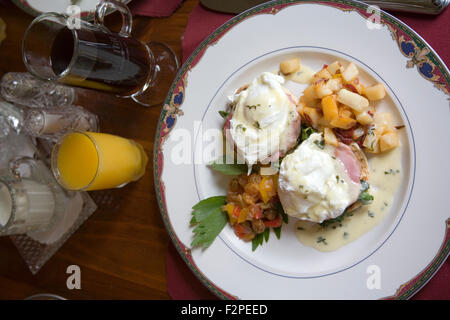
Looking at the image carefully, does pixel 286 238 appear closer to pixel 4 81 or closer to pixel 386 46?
pixel 386 46

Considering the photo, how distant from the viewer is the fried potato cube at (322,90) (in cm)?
176

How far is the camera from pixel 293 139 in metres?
1.85

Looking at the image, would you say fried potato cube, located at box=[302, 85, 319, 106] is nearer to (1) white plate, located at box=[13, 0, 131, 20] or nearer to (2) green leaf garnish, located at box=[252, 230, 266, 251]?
(2) green leaf garnish, located at box=[252, 230, 266, 251]

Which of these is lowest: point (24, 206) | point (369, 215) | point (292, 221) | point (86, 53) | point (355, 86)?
point (24, 206)

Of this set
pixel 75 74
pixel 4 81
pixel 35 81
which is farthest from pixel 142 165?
pixel 4 81

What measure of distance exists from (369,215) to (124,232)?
1.34 metres

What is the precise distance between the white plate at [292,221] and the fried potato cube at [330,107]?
0.76 ft

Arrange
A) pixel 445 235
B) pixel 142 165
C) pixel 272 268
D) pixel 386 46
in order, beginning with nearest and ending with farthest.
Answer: pixel 445 235
pixel 386 46
pixel 272 268
pixel 142 165

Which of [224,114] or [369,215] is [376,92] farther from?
[224,114]

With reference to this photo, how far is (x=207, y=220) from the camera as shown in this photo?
1.94 metres

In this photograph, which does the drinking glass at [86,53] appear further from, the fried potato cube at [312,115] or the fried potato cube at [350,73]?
the fried potato cube at [350,73]

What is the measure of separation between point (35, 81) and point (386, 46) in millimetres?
1957

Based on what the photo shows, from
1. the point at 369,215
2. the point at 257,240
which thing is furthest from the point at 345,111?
the point at 257,240

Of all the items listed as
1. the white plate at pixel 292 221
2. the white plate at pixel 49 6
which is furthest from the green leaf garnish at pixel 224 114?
the white plate at pixel 49 6
